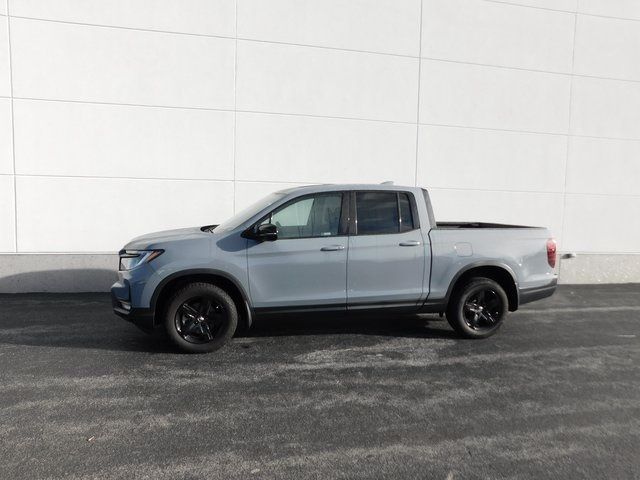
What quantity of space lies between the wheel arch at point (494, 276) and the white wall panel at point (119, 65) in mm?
5252

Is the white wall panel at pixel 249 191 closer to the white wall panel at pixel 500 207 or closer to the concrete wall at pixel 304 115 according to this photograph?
the concrete wall at pixel 304 115

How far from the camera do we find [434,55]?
30.4 feet

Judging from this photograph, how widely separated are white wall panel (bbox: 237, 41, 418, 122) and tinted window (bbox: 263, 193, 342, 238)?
12.9 feet

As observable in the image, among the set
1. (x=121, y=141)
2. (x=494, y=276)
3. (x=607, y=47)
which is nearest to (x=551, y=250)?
(x=494, y=276)

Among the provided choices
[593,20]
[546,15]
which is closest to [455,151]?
[546,15]

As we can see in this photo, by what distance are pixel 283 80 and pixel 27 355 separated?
6057mm

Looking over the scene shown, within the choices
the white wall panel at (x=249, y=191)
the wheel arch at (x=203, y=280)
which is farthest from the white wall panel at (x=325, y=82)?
the wheel arch at (x=203, y=280)

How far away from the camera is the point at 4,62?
7926 mm

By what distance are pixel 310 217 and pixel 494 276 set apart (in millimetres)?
2404

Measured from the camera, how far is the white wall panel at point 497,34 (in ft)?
30.3

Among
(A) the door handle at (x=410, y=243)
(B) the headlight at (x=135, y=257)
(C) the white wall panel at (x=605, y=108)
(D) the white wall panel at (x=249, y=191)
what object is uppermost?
(C) the white wall panel at (x=605, y=108)

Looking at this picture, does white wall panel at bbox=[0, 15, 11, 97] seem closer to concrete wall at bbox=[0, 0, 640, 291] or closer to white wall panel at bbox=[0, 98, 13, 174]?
concrete wall at bbox=[0, 0, 640, 291]

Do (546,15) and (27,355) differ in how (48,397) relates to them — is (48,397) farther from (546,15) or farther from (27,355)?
(546,15)

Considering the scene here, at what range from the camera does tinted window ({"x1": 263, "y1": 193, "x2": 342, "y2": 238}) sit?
5285 millimetres
